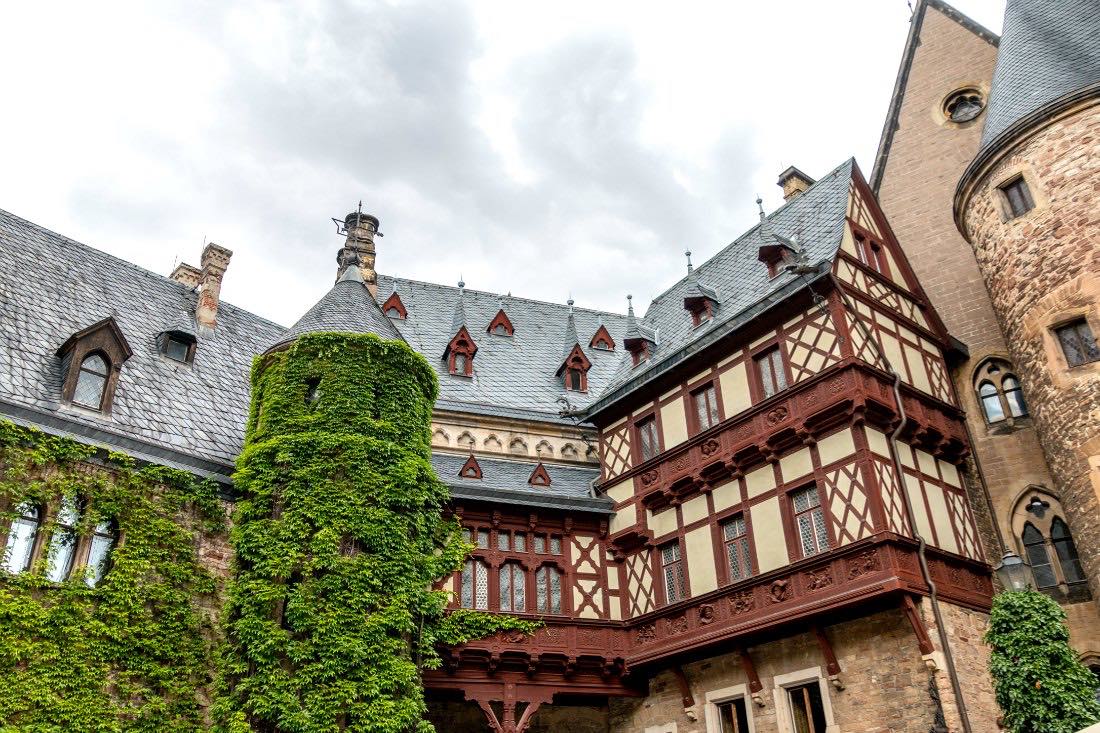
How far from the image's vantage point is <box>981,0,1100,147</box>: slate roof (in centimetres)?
1867

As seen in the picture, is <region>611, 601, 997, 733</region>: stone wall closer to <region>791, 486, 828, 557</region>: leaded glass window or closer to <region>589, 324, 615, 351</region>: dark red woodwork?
<region>791, 486, 828, 557</region>: leaded glass window

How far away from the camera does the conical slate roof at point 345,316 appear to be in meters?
19.3

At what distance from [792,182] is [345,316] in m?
13.9

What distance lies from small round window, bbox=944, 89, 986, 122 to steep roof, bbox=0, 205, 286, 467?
59.1ft

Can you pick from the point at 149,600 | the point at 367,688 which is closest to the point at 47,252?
the point at 149,600

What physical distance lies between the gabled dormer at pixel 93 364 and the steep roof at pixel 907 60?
18.2 metres

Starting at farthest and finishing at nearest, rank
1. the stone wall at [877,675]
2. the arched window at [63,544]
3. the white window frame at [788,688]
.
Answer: the white window frame at [788,688]
the arched window at [63,544]
the stone wall at [877,675]

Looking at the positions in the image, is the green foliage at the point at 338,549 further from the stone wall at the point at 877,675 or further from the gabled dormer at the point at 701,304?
the gabled dormer at the point at 701,304

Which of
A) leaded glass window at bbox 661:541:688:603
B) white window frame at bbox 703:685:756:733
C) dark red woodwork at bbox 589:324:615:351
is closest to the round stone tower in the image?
white window frame at bbox 703:685:756:733

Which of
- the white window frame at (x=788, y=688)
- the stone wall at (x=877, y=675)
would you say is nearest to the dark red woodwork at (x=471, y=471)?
the stone wall at (x=877, y=675)

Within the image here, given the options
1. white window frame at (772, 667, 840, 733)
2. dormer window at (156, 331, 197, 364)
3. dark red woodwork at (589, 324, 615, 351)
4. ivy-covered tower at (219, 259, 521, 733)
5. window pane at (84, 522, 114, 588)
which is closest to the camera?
window pane at (84, 522, 114, 588)

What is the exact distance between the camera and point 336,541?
16.3 meters

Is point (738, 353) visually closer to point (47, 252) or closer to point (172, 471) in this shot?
point (172, 471)

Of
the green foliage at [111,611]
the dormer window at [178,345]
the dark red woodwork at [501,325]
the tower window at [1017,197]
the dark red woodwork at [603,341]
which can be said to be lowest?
the green foliage at [111,611]
